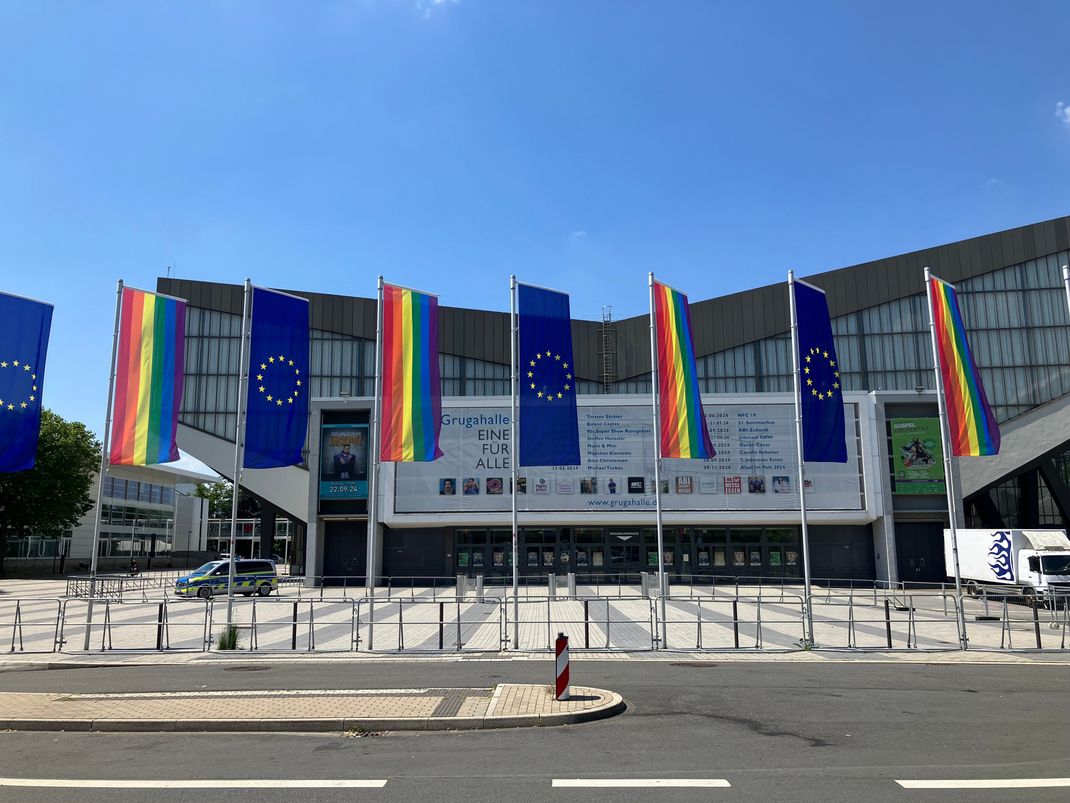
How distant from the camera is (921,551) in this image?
4350 cm

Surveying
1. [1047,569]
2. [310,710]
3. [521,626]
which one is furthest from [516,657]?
[1047,569]

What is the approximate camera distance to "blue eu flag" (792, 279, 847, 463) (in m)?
19.3

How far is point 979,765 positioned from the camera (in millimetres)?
8289

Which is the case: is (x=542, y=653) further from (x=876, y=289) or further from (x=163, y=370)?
(x=876, y=289)

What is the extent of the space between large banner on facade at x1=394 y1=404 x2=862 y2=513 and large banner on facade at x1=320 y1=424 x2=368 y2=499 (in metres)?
2.54

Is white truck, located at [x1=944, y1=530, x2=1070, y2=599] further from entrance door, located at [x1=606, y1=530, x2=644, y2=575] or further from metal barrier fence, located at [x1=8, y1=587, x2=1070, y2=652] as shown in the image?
entrance door, located at [x1=606, y1=530, x2=644, y2=575]

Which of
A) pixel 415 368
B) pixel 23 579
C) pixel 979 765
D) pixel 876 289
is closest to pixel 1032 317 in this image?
pixel 876 289

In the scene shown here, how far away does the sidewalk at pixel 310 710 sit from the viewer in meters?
10.1

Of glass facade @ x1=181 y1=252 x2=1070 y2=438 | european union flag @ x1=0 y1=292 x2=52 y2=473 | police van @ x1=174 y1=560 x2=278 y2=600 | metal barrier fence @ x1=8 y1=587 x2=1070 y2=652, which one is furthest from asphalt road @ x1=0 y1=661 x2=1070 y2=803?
glass facade @ x1=181 y1=252 x2=1070 y2=438

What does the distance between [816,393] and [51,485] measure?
51675mm

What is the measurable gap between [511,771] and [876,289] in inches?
2167

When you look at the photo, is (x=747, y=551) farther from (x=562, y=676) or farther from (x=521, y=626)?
(x=562, y=676)

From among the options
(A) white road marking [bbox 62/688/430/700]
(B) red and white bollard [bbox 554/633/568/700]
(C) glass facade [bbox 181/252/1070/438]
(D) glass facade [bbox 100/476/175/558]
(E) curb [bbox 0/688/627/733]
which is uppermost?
(C) glass facade [bbox 181/252/1070/438]

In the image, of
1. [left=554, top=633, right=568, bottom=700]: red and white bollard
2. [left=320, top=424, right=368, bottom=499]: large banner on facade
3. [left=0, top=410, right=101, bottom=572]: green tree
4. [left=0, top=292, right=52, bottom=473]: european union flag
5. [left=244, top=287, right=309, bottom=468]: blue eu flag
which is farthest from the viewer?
[left=0, top=410, right=101, bottom=572]: green tree
